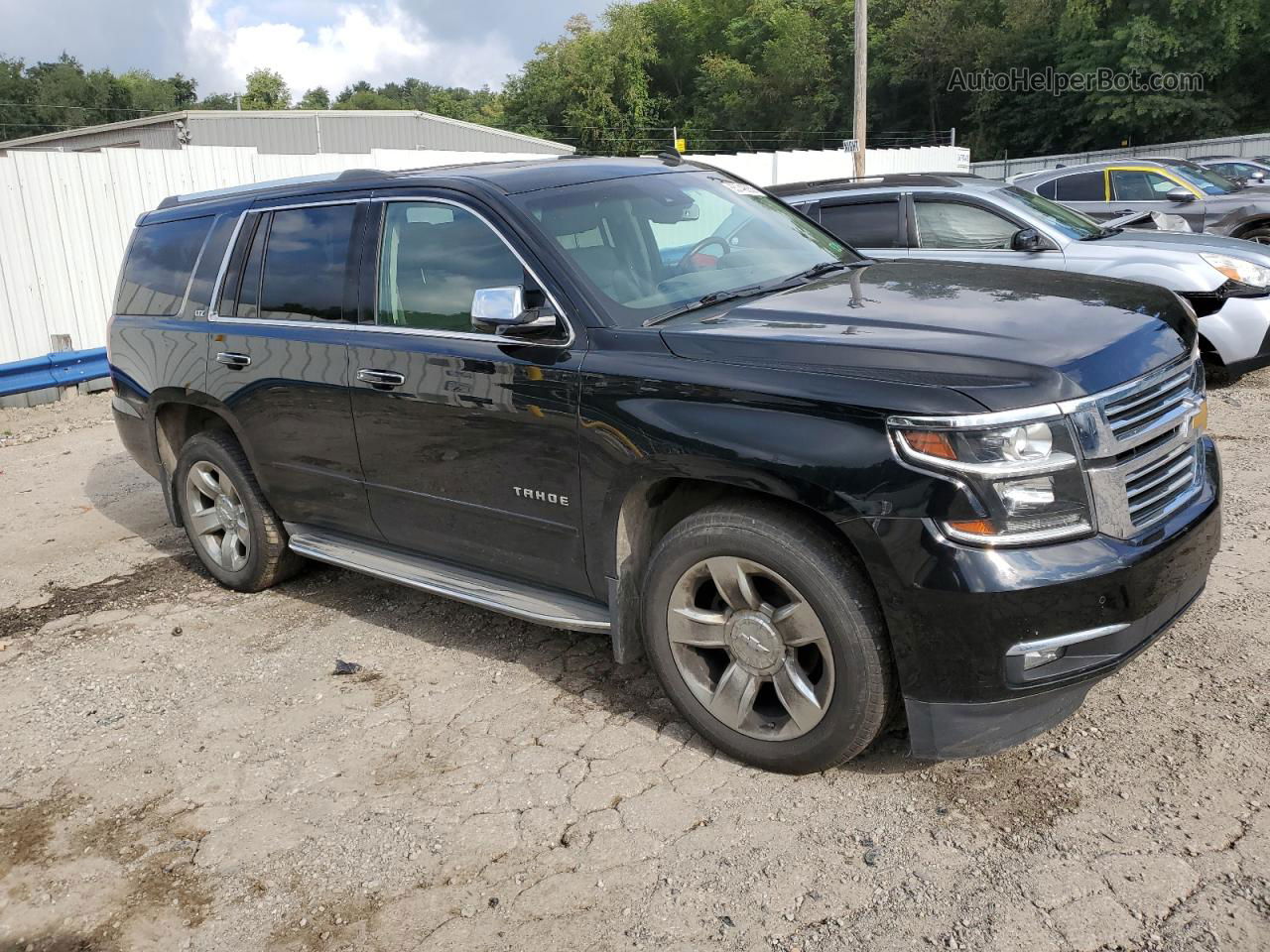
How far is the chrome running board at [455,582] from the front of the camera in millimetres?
3893

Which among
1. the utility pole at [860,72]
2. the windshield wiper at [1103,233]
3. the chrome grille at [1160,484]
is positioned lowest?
the chrome grille at [1160,484]

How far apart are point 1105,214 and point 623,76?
67.0 metres

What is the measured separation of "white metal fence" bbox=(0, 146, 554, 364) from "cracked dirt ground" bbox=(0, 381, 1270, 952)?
24.4 ft

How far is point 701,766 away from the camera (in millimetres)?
3598

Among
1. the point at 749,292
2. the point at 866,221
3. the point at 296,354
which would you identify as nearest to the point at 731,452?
the point at 749,292

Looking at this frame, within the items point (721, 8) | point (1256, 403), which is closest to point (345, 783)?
point (1256, 403)

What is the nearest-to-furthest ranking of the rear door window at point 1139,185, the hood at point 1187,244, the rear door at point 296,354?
1. the rear door at point 296,354
2. the hood at point 1187,244
3. the rear door window at point 1139,185

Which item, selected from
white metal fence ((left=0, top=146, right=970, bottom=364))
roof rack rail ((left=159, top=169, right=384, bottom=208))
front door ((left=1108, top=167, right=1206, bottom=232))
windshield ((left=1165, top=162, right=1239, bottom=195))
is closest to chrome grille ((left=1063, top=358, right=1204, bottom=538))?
roof rack rail ((left=159, top=169, right=384, bottom=208))

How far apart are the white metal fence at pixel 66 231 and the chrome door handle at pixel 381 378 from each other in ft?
22.6

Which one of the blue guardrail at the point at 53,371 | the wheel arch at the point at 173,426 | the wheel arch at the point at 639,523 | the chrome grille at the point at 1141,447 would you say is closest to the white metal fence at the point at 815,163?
the blue guardrail at the point at 53,371

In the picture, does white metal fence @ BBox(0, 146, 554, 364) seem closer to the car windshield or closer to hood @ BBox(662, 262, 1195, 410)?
the car windshield

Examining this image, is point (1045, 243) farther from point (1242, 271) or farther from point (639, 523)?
point (639, 523)

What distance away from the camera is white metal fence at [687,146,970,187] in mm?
22812

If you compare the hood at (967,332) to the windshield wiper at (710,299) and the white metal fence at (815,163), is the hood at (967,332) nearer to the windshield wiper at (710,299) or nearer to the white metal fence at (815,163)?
the windshield wiper at (710,299)
